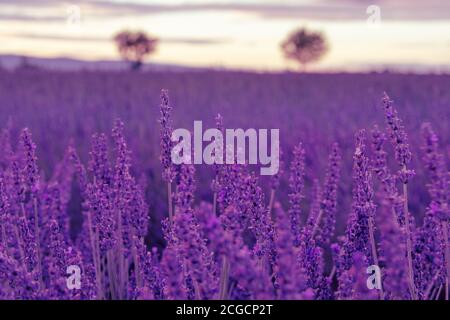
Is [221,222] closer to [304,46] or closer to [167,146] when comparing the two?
[167,146]

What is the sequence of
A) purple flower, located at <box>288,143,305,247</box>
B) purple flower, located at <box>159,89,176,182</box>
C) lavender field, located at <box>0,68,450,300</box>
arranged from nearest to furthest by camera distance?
lavender field, located at <box>0,68,450,300</box>
purple flower, located at <box>159,89,176,182</box>
purple flower, located at <box>288,143,305,247</box>

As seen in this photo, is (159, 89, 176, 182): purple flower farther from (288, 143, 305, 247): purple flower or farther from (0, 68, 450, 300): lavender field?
(288, 143, 305, 247): purple flower

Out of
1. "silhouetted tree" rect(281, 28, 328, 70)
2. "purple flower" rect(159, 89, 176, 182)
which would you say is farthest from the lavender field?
"silhouetted tree" rect(281, 28, 328, 70)

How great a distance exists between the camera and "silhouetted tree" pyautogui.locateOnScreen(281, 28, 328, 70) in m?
38.1

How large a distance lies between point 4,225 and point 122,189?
0.32 meters

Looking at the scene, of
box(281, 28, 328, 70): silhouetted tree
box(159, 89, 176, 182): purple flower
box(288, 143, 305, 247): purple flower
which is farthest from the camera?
box(281, 28, 328, 70): silhouetted tree

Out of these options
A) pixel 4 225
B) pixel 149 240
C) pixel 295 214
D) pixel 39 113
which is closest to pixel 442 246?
pixel 295 214

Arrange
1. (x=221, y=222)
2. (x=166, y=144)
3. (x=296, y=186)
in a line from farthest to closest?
(x=296, y=186), (x=166, y=144), (x=221, y=222)

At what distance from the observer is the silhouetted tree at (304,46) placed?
38.1 meters

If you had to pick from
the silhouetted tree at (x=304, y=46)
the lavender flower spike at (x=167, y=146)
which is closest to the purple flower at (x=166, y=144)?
the lavender flower spike at (x=167, y=146)

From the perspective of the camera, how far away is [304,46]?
1507 inches

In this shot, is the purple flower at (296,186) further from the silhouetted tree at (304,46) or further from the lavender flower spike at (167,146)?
the silhouetted tree at (304,46)

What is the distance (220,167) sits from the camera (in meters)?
2.09

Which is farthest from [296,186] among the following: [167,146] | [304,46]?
[304,46]
